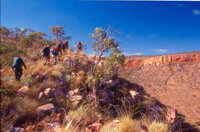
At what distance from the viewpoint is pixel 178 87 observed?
1666cm

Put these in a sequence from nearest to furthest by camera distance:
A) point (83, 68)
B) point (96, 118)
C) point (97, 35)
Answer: point (96, 118)
point (97, 35)
point (83, 68)

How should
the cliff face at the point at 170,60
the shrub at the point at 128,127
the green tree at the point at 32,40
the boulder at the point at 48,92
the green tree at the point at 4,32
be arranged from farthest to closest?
the cliff face at the point at 170,60 → the green tree at the point at 4,32 → the green tree at the point at 32,40 → the boulder at the point at 48,92 → the shrub at the point at 128,127

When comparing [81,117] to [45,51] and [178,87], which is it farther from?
[178,87]

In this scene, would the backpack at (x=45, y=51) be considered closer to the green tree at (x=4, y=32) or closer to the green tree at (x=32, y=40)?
the green tree at (x=32, y=40)

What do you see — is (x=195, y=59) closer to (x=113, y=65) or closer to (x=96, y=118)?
(x=113, y=65)

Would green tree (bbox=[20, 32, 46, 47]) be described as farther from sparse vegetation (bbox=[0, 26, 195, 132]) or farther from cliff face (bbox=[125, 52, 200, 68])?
cliff face (bbox=[125, 52, 200, 68])

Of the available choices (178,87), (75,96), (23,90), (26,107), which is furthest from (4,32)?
(178,87)

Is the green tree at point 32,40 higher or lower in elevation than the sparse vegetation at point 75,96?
higher

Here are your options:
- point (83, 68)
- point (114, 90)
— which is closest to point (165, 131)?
point (114, 90)

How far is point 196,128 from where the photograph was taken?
8406 millimetres

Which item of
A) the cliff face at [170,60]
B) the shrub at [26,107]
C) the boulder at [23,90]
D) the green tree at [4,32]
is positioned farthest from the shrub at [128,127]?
the cliff face at [170,60]

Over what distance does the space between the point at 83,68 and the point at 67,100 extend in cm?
329

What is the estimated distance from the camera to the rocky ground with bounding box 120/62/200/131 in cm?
1148

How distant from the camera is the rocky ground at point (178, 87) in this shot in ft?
37.7
